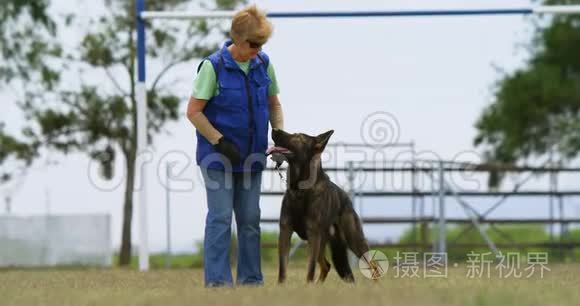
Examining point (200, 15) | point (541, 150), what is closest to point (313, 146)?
point (200, 15)

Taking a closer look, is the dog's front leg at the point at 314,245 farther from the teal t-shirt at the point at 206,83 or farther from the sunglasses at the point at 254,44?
the sunglasses at the point at 254,44

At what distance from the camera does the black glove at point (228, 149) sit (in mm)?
6730

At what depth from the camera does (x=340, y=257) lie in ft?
24.5

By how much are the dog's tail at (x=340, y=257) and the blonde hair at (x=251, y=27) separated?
4.98 ft

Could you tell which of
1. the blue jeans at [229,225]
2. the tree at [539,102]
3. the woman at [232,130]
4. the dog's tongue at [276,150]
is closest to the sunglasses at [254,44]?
the woman at [232,130]

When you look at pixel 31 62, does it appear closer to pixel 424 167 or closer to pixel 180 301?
pixel 424 167

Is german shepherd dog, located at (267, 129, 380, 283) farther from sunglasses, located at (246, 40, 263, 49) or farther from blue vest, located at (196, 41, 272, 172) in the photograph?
sunglasses, located at (246, 40, 263, 49)

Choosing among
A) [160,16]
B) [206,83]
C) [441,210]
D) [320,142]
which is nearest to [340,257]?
[320,142]

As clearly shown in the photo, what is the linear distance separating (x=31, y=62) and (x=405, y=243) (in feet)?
23.0

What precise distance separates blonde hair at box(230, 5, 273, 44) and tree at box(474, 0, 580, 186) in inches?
597

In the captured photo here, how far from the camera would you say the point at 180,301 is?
17.4ft

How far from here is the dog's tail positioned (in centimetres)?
740

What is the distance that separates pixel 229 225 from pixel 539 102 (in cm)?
1618

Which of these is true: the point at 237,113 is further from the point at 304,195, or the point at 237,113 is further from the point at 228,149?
the point at 304,195
